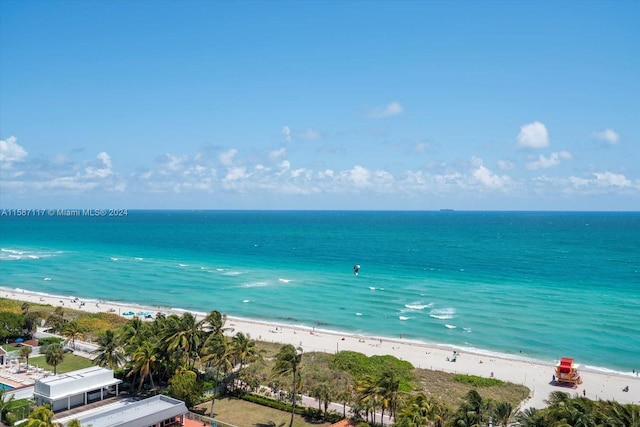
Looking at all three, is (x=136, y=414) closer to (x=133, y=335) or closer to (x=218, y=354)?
(x=218, y=354)

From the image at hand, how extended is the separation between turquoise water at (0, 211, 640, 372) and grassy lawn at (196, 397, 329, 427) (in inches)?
1206

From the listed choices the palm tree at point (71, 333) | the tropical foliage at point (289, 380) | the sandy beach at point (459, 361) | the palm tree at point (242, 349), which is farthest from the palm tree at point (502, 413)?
the palm tree at point (71, 333)

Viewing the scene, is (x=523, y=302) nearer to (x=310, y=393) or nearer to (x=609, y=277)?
(x=609, y=277)

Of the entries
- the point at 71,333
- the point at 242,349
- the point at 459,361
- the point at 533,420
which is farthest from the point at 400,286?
the point at 533,420

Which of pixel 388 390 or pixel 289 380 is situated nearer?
pixel 388 390

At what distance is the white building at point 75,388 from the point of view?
37.4 metres

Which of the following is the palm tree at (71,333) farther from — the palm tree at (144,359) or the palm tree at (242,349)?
the palm tree at (242,349)

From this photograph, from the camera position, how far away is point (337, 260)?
132375 millimetres

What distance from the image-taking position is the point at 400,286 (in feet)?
319

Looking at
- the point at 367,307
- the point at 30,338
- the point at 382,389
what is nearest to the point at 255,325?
the point at 367,307

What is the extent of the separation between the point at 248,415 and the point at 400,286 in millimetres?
61429

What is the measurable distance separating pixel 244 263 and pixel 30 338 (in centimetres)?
7332

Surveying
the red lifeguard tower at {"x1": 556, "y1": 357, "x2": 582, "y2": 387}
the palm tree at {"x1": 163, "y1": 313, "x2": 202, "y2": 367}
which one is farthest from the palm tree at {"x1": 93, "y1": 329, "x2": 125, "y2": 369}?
the red lifeguard tower at {"x1": 556, "y1": 357, "x2": 582, "y2": 387}

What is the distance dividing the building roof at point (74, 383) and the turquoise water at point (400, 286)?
3648 centimetres
